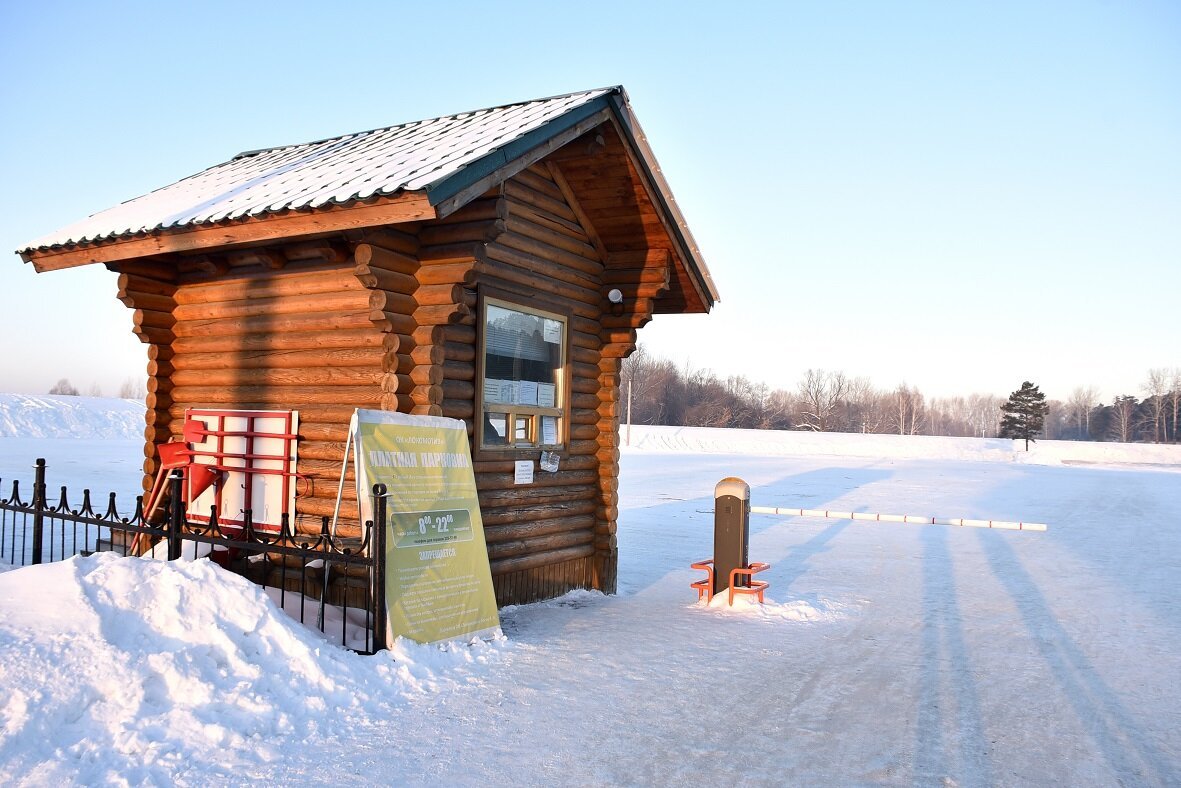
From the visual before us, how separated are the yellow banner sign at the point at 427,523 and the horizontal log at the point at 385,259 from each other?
1.48 m

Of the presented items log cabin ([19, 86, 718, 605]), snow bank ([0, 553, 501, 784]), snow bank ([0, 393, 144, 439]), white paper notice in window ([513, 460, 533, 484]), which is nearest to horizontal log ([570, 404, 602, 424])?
log cabin ([19, 86, 718, 605])

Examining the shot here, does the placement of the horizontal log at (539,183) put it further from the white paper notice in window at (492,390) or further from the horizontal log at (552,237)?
the white paper notice in window at (492,390)

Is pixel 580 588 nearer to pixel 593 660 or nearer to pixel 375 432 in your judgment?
pixel 593 660

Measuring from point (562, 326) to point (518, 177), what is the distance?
6.19 feet

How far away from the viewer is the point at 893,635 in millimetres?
9688

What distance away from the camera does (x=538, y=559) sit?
10.3 metres

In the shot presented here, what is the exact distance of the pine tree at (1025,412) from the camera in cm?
8606

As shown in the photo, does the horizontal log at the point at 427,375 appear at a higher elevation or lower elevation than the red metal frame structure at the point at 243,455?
higher

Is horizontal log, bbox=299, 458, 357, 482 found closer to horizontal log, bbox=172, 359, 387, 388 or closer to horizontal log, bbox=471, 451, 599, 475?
horizontal log, bbox=172, 359, 387, 388

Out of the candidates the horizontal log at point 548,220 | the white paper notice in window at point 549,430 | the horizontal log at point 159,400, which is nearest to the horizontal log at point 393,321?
the horizontal log at point 548,220

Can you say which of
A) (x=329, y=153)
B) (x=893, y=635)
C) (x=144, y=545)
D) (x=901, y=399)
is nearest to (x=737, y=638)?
(x=893, y=635)

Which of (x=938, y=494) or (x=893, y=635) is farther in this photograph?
(x=938, y=494)

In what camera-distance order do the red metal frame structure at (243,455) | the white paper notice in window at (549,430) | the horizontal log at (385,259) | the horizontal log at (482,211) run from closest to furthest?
the horizontal log at (385,259), the horizontal log at (482,211), the red metal frame structure at (243,455), the white paper notice in window at (549,430)

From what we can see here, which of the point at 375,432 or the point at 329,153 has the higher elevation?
the point at 329,153
